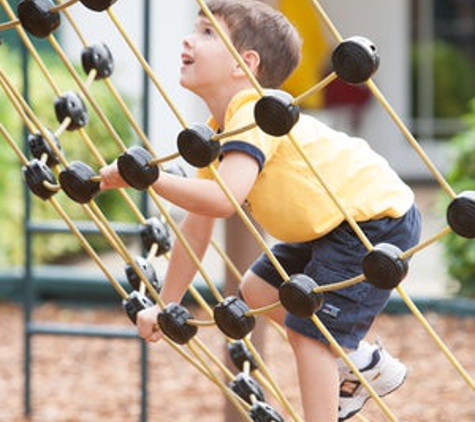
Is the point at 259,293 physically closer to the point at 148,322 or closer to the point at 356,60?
the point at 148,322

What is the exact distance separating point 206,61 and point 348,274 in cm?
54

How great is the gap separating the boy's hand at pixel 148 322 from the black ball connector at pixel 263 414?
31 centimetres

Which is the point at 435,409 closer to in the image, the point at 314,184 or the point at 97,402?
the point at 97,402

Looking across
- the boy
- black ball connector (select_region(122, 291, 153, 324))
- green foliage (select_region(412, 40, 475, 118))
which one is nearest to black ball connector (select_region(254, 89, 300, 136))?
the boy

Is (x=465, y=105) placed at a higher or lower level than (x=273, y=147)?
lower

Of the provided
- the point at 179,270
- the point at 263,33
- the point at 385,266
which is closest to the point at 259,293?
the point at 179,270

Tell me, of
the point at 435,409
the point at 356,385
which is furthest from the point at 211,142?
the point at 435,409

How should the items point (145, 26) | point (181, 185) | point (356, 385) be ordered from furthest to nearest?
point (145, 26), point (356, 385), point (181, 185)

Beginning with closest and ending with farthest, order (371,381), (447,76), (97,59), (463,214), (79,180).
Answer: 1. (463,214)
2. (79,180)
3. (371,381)
4. (97,59)
5. (447,76)

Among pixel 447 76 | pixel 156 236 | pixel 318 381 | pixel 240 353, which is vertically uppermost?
pixel 156 236

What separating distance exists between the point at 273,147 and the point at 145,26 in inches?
83.0

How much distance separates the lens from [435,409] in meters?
5.33

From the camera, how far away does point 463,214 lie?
86.2 inches

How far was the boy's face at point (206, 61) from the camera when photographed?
2.82 meters
